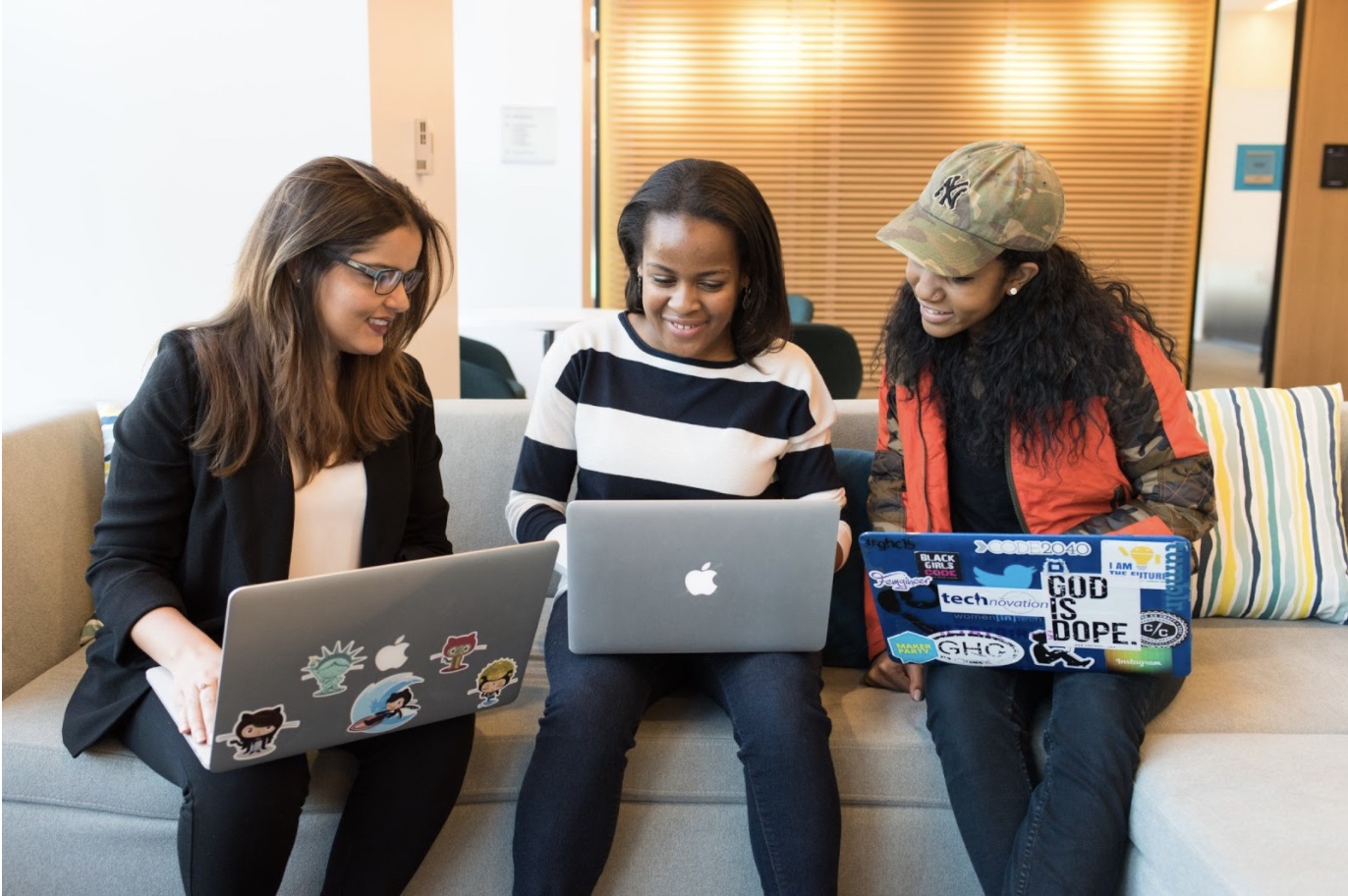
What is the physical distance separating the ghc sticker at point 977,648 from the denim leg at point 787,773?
19 cm

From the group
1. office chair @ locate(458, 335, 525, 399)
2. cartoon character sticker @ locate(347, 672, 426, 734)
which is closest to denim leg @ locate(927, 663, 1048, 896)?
cartoon character sticker @ locate(347, 672, 426, 734)

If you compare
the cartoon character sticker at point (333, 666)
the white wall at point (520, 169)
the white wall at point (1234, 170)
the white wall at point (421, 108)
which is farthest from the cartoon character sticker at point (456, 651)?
the white wall at point (1234, 170)

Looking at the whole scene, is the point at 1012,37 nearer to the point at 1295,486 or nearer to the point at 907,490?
the point at 1295,486

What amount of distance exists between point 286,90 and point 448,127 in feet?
1.95

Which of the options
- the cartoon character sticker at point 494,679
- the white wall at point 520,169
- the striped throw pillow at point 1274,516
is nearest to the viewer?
the cartoon character sticker at point 494,679

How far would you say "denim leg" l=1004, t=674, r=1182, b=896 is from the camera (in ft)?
4.74

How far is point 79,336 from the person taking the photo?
7.93 ft

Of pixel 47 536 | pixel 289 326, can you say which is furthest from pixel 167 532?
pixel 47 536

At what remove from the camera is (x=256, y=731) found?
134cm

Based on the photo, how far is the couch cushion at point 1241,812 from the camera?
1.29 meters

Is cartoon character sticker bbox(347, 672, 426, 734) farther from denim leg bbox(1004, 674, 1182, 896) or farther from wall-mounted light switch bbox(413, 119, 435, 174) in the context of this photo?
wall-mounted light switch bbox(413, 119, 435, 174)

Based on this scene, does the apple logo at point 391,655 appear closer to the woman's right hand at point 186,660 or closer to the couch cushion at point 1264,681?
the woman's right hand at point 186,660

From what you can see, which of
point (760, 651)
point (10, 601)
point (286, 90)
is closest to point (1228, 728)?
point (760, 651)

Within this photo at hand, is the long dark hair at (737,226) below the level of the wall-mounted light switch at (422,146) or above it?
below
